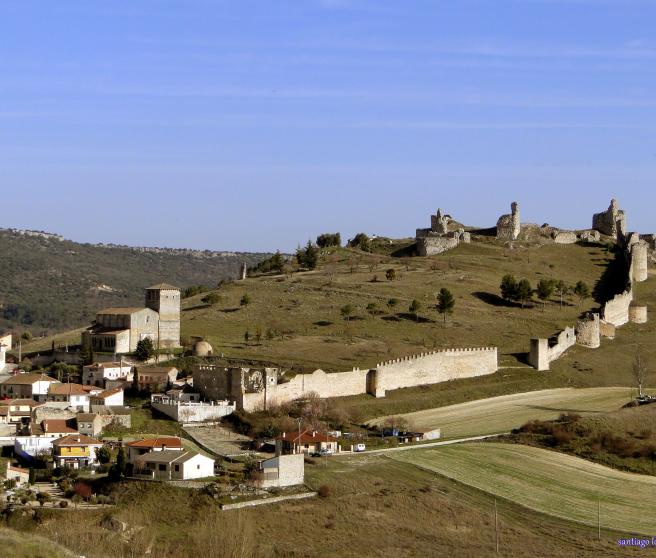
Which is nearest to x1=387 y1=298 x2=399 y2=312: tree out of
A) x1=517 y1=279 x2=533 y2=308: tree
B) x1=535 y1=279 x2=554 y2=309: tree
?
x1=517 y1=279 x2=533 y2=308: tree

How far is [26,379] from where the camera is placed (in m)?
54.4

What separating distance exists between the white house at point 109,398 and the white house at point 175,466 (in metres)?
9.87

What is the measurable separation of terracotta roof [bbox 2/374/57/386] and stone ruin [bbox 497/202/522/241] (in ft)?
162

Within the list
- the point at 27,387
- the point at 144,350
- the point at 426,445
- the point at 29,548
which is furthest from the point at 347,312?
the point at 29,548

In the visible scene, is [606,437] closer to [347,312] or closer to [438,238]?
[347,312]

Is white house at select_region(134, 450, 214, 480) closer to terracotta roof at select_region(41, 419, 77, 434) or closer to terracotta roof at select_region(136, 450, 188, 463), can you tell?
terracotta roof at select_region(136, 450, 188, 463)

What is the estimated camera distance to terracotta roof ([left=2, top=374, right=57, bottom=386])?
177 feet

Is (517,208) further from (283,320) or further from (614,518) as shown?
(614,518)

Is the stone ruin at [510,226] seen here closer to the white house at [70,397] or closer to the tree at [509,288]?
the tree at [509,288]

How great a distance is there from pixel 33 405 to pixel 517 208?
2130 inches

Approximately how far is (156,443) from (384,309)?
3109 cm

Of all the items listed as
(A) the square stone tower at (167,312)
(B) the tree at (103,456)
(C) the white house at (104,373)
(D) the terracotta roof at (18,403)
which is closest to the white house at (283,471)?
(B) the tree at (103,456)

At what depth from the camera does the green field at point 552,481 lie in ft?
140

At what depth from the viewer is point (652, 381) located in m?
65.1
